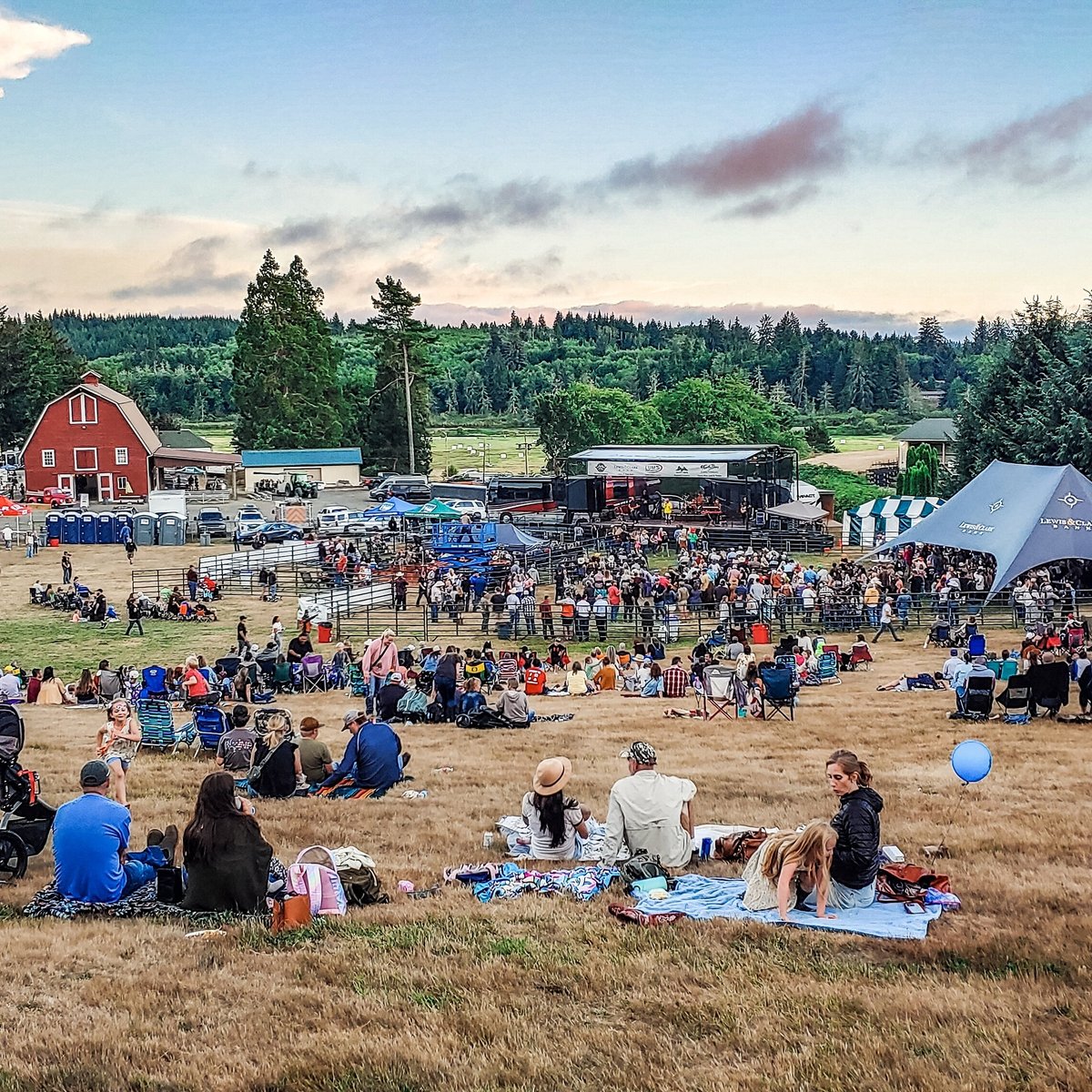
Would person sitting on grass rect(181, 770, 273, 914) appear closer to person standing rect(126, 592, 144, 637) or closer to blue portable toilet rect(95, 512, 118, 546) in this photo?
person standing rect(126, 592, 144, 637)

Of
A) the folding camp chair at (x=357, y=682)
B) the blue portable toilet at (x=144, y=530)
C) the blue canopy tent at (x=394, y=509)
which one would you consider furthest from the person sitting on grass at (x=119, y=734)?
the blue portable toilet at (x=144, y=530)

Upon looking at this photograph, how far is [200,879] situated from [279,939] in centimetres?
79

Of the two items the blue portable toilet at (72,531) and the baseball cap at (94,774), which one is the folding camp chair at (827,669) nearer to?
the baseball cap at (94,774)

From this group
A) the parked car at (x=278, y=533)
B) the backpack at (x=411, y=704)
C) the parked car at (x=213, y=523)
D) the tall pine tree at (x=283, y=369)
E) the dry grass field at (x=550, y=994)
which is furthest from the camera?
the tall pine tree at (x=283, y=369)

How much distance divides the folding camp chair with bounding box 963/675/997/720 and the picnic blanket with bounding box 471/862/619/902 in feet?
33.3

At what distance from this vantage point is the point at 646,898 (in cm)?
759

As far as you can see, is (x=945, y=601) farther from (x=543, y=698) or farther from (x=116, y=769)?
(x=116, y=769)

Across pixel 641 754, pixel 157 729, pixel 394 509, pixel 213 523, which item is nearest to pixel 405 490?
pixel 213 523

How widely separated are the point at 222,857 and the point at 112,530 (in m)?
42.9

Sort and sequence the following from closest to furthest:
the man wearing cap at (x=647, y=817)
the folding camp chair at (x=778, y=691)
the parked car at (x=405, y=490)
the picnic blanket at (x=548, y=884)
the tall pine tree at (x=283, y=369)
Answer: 1. the picnic blanket at (x=548, y=884)
2. the man wearing cap at (x=647, y=817)
3. the folding camp chair at (x=778, y=691)
4. the parked car at (x=405, y=490)
5. the tall pine tree at (x=283, y=369)

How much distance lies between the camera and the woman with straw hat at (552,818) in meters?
8.76

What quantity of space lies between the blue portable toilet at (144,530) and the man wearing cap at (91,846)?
135ft

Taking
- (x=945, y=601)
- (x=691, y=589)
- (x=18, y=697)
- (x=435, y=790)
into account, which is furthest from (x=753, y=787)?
(x=691, y=589)

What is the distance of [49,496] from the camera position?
65.2m
